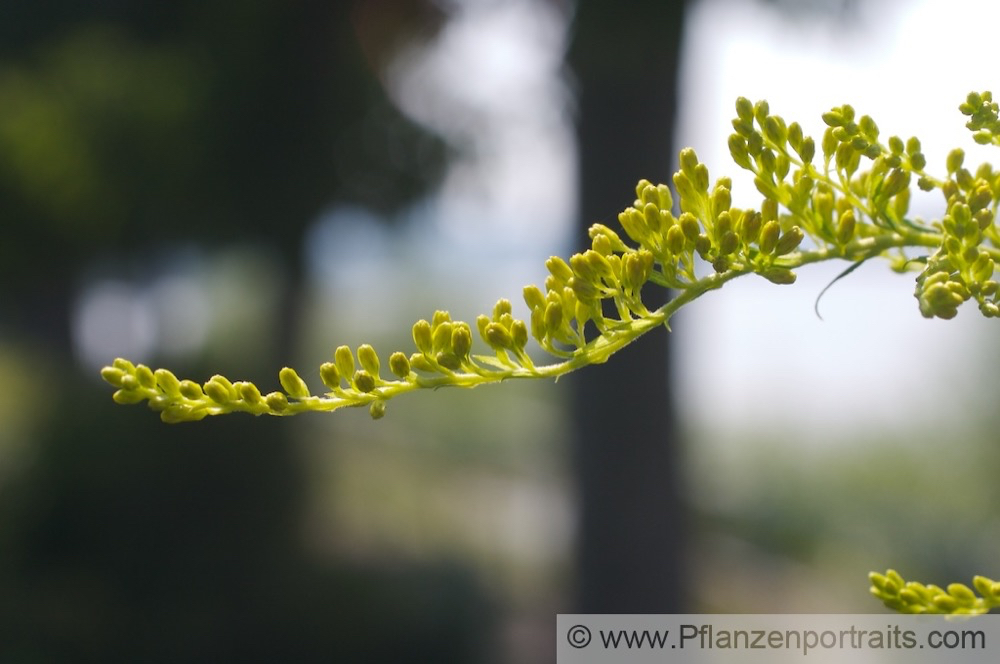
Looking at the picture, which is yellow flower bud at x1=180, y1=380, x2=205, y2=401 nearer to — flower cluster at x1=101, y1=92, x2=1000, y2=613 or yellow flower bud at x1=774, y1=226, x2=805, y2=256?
flower cluster at x1=101, y1=92, x2=1000, y2=613

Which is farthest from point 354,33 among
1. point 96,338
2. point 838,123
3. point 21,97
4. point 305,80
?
point 838,123

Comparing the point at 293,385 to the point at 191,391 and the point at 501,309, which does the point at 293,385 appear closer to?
the point at 191,391

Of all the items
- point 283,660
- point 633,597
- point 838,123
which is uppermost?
point 838,123

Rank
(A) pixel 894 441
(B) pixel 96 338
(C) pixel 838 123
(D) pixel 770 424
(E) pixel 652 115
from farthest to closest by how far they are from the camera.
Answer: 1. (D) pixel 770 424
2. (A) pixel 894 441
3. (B) pixel 96 338
4. (E) pixel 652 115
5. (C) pixel 838 123

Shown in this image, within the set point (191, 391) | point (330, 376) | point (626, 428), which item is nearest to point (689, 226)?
point (330, 376)

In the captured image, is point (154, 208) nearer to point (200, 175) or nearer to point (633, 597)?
point (200, 175)

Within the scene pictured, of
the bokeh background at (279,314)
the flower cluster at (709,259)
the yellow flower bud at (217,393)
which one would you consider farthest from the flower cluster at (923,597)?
the bokeh background at (279,314)

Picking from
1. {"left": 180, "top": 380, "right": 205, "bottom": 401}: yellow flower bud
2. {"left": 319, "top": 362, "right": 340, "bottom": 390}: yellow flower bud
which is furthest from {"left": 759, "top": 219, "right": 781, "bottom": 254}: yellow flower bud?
{"left": 180, "top": 380, "right": 205, "bottom": 401}: yellow flower bud

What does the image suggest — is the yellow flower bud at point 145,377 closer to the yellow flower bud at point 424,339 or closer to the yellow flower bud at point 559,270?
the yellow flower bud at point 424,339

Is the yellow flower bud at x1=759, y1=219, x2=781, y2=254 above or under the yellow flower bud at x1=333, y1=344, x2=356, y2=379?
above
